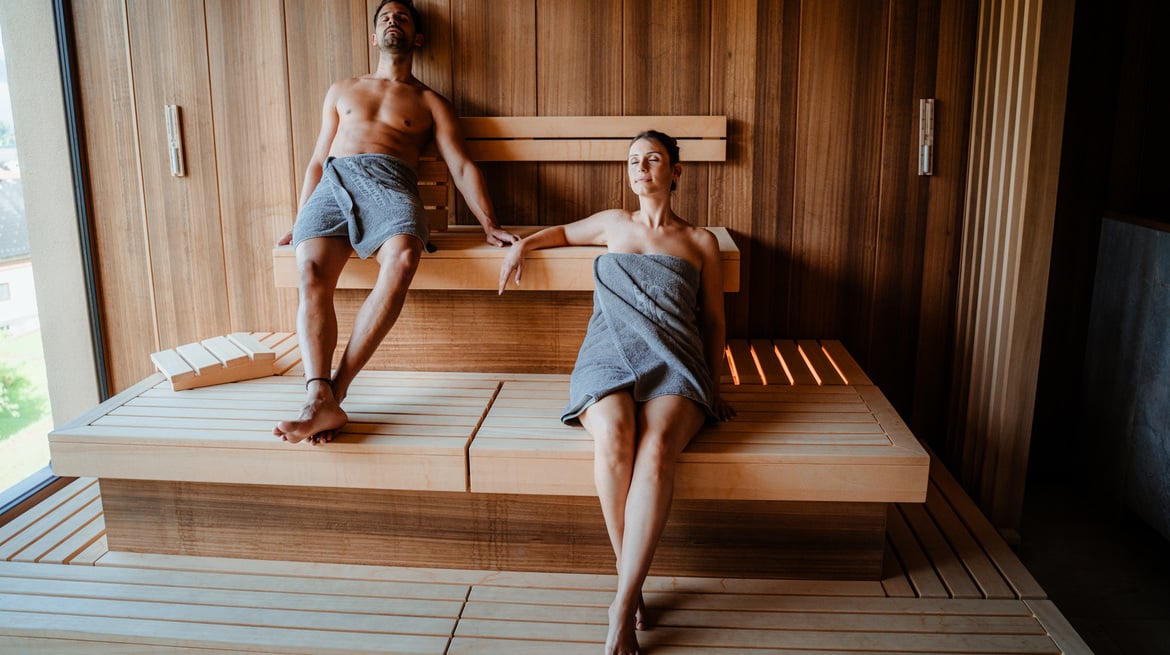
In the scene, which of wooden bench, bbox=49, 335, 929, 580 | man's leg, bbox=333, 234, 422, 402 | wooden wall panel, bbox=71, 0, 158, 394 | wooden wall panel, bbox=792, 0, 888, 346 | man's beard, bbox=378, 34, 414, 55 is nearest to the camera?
wooden bench, bbox=49, 335, 929, 580

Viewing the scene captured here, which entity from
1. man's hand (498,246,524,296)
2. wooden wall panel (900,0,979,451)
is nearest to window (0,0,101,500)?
man's hand (498,246,524,296)

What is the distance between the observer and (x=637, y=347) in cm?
236

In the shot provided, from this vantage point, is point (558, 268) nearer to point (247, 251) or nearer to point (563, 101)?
point (563, 101)

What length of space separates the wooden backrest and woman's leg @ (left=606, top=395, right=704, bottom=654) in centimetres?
118

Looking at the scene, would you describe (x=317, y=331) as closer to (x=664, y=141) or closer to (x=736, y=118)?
(x=664, y=141)

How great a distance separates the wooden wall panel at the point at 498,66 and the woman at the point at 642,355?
54cm

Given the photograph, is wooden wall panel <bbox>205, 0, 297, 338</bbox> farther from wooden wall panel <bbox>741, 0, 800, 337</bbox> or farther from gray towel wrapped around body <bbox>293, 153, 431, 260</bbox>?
wooden wall panel <bbox>741, 0, 800, 337</bbox>

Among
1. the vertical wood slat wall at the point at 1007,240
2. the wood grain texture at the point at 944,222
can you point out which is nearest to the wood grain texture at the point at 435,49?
the wood grain texture at the point at 944,222

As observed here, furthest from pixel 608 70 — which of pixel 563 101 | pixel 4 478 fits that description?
pixel 4 478

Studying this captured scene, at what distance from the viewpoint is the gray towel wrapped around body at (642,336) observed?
2281 mm

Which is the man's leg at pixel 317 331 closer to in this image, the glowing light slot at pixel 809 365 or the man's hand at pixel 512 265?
the man's hand at pixel 512 265

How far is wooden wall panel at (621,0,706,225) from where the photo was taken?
3049 mm

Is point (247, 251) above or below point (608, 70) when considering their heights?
below

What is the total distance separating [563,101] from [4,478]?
2.33 meters
